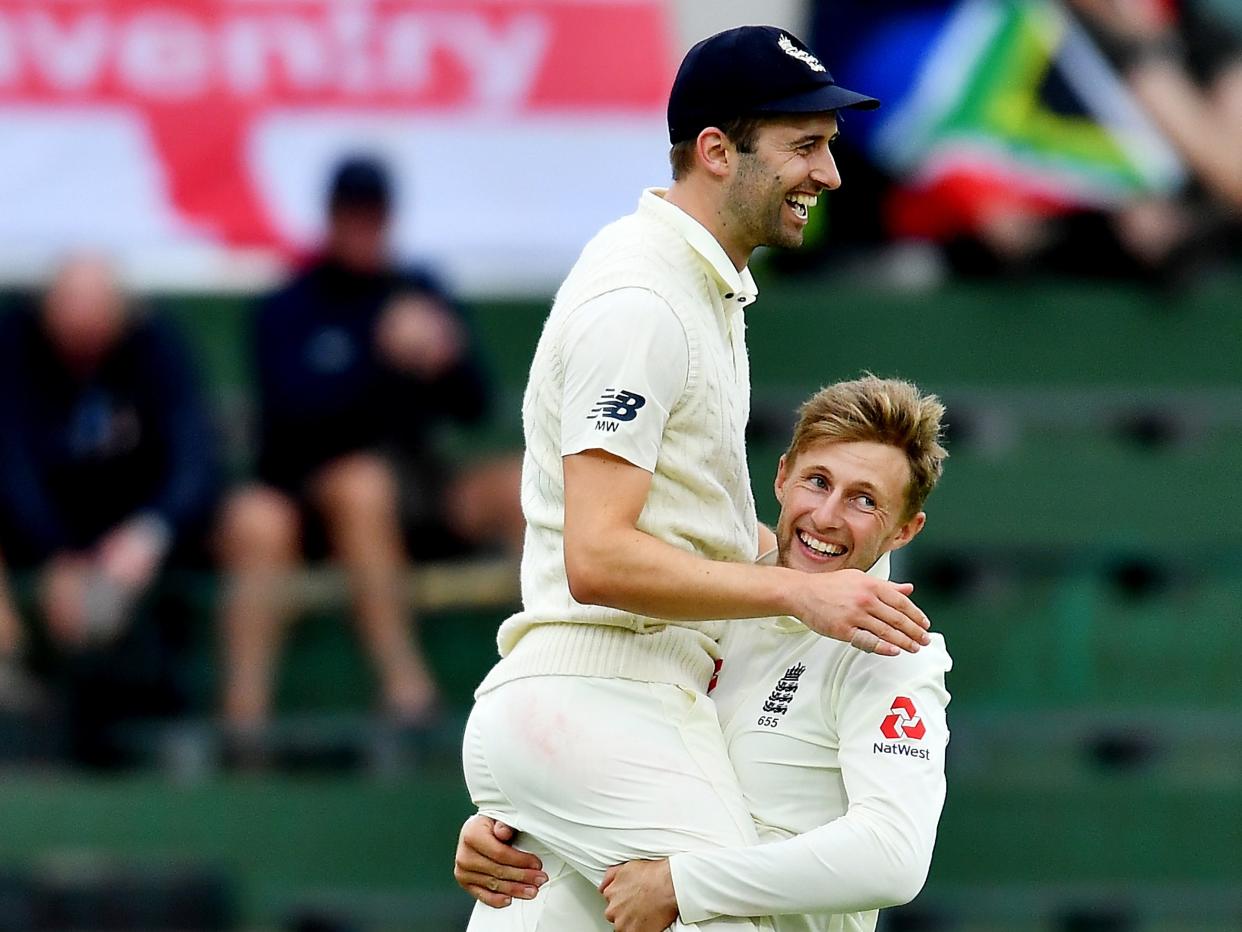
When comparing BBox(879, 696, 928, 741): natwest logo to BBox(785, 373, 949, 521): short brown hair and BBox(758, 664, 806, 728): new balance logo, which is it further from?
BBox(785, 373, 949, 521): short brown hair

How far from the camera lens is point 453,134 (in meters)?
7.86

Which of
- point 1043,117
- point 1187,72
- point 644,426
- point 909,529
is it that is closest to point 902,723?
point 909,529

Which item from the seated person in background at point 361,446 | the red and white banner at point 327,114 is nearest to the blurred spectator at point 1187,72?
the red and white banner at point 327,114

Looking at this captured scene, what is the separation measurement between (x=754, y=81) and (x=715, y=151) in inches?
5.0

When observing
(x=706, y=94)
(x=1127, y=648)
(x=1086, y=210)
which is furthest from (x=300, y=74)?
(x=706, y=94)

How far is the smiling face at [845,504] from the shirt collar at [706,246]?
0.89ft

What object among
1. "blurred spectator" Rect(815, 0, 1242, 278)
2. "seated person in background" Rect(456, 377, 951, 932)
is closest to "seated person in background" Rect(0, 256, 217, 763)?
"blurred spectator" Rect(815, 0, 1242, 278)

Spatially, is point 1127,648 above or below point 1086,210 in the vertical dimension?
below

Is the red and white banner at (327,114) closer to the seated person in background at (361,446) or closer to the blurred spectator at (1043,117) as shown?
the seated person in background at (361,446)

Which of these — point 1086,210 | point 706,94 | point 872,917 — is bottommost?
point 872,917

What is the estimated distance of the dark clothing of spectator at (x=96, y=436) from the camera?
714cm

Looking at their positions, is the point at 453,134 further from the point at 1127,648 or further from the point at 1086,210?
the point at 1127,648

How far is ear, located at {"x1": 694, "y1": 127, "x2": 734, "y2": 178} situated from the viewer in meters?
3.34

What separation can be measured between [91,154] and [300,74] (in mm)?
801
